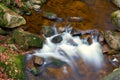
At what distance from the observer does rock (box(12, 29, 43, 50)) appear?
1045cm

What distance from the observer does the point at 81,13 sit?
13344 mm

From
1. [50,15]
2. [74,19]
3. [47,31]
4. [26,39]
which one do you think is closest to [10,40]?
[26,39]

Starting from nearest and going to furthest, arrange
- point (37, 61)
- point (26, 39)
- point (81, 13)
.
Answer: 1. point (37, 61)
2. point (26, 39)
3. point (81, 13)

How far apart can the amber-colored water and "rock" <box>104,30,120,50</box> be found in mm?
912

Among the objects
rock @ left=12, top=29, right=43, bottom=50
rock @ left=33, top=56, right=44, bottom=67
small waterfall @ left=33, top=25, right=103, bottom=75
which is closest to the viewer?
rock @ left=33, top=56, right=44, bottom=67

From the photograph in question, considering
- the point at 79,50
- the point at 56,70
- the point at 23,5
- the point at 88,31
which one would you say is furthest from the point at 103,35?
the point at 23,5

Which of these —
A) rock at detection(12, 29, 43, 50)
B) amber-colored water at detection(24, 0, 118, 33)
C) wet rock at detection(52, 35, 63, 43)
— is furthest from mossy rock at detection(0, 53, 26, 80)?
amber-colored water at detection(24, 0, 118, 33)

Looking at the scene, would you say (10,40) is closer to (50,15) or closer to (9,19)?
(9,19)

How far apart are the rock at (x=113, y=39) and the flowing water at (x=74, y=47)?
48cm

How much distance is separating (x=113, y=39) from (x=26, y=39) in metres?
3.68

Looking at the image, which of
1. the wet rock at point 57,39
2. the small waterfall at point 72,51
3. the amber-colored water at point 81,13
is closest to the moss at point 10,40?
the small waterfall at point 72,51

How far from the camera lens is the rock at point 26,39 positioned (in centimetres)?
1045

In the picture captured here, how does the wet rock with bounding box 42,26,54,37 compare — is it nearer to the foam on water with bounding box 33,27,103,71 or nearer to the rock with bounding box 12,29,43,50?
the foam on water with bounding box 33,27,103,71

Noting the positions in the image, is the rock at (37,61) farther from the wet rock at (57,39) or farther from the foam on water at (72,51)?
the wet rock at (57,39)
